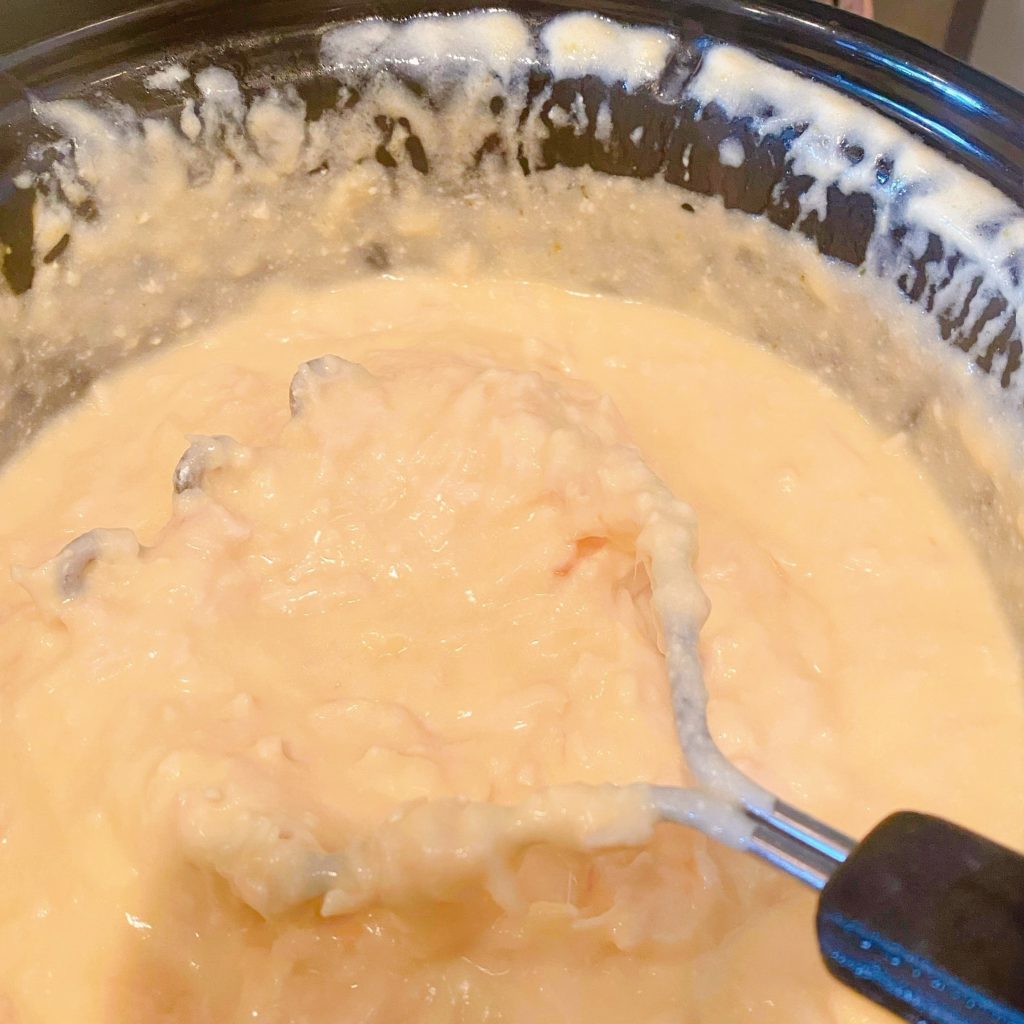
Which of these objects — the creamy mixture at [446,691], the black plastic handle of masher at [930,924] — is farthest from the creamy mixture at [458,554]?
the black plastic handle of masher at [930,924]

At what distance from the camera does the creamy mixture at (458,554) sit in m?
0.80

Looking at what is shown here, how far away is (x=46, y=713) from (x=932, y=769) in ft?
2.68

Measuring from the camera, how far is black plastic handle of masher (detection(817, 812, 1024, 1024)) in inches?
21.9

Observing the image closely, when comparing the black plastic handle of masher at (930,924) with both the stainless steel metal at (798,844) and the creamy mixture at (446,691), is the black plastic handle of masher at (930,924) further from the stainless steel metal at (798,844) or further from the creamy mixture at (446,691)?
the creamy mixture at (446,691)

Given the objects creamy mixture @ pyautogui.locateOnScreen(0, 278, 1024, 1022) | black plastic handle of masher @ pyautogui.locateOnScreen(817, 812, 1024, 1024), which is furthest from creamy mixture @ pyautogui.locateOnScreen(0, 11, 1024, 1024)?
black plastic handle of masher @ pyautogui.locateOnScreen(817, 812, 1024, 1024)

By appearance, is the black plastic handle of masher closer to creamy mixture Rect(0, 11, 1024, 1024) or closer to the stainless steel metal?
the stainless steel metal

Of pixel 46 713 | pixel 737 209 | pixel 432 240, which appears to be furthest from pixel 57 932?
pixel 737 209

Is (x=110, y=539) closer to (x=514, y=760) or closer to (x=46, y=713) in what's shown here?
(x=46, y=713)

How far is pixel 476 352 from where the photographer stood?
3.96ft

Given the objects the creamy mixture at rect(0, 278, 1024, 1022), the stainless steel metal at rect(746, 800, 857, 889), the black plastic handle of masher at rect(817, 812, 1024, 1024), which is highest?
the black plastic handle of masher at rect(817, 812, 1024, 1024)

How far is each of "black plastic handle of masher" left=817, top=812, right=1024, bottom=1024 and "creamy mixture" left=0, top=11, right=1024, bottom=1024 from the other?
0.17 m

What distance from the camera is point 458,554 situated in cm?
99

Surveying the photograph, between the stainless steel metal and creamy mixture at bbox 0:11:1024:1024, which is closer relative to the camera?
the stainless steel metal

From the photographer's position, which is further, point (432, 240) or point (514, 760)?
point (432, 240)
